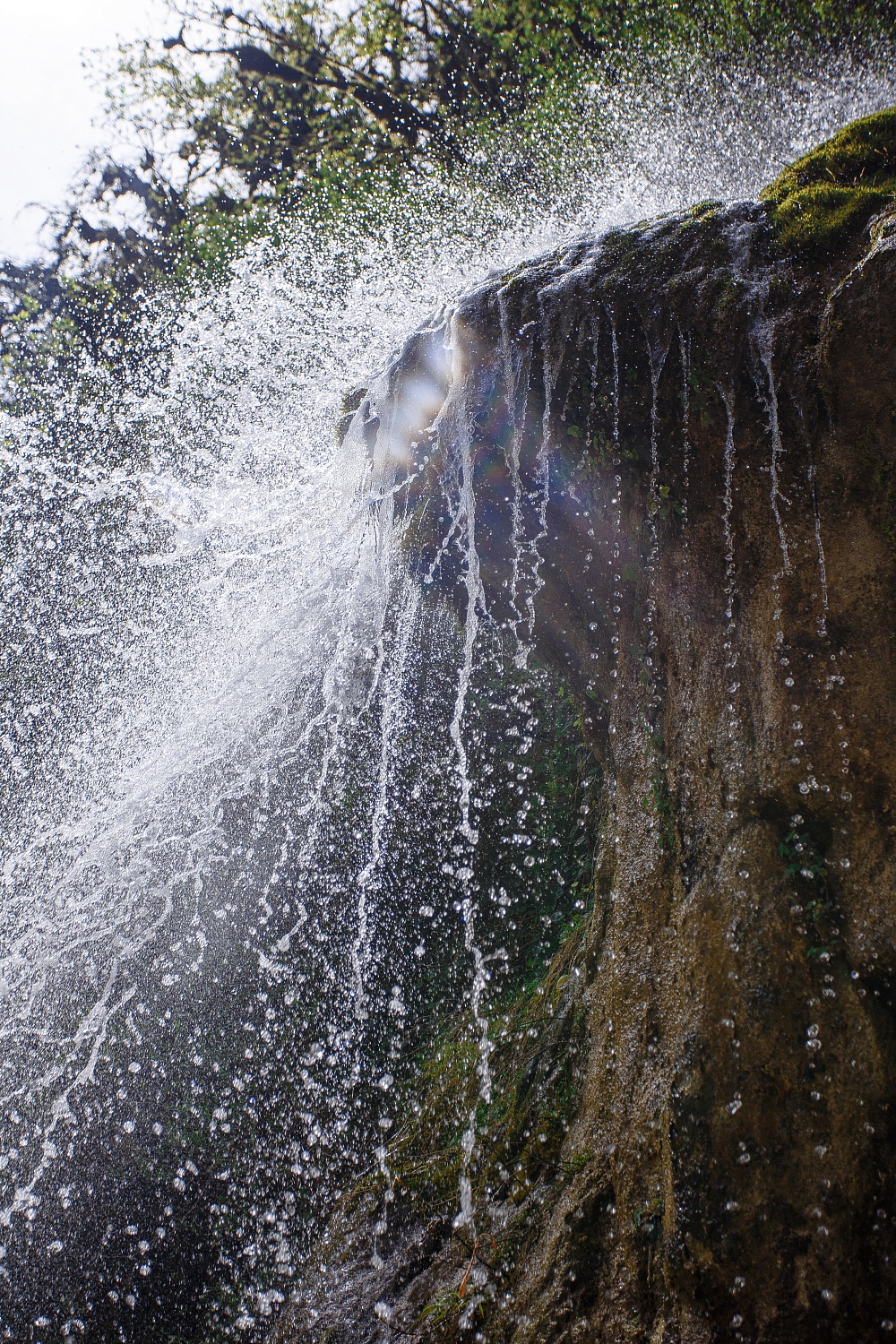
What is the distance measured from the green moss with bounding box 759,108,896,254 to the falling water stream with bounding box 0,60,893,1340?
619mm

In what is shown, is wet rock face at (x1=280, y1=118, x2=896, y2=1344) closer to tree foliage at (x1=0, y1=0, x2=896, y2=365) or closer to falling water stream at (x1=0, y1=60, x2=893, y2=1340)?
falling water stream at (x1=0, y1=60, x2=893, y2=1340)

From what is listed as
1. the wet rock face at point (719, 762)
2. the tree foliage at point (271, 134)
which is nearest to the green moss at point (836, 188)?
the wet rock face at point (719, 762)

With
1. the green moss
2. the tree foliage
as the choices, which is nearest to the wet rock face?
the green moss

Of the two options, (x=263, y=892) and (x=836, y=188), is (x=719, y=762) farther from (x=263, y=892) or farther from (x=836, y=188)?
(x=263, y=892)

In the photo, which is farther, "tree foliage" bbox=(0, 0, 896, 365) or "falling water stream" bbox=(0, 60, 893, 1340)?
"tree foliage" bbox=(0, 0, 896, 365)

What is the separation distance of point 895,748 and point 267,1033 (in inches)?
172

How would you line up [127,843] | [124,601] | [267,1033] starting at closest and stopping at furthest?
[267,1033] → [127,843] → [124,601]

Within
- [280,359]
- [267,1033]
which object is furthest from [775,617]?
[280,359]

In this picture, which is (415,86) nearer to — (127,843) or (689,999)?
(127,843)

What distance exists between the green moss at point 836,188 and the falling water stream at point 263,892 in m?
0.62

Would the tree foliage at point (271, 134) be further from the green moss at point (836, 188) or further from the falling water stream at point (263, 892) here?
the green moss at point (836, 188)

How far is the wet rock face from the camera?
178 cm

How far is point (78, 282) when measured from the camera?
37.7 feet

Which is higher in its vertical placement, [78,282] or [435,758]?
[78,282]
